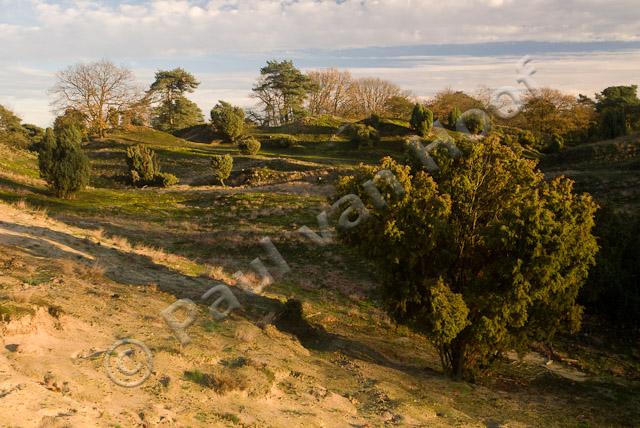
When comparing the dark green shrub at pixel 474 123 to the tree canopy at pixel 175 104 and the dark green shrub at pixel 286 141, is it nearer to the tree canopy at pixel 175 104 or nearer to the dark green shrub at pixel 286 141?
the dark green shrub at pixel 286 141

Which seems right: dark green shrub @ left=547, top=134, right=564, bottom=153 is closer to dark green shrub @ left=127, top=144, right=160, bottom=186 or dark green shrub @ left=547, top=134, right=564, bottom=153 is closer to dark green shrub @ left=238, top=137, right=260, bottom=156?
dark green shrub @ left=238, top=137, right=260, bottom=156

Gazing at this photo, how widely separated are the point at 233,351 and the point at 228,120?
6566 centimetres

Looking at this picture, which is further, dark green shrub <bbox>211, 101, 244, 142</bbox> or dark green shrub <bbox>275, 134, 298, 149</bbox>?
dark green shrub <bbox>211, 101, 244, 142</bbox>

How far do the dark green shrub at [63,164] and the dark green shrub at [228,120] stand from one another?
39.1 metres

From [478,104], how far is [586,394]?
66.0 metres

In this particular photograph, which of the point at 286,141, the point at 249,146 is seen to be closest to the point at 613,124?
the point at 286,141

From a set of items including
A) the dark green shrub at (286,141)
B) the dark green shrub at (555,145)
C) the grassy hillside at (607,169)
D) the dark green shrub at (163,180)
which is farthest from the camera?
the dark green shrub at (286,141)

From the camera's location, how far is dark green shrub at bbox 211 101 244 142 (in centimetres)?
7488

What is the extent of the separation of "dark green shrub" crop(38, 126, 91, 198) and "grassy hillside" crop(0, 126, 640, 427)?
348 cm

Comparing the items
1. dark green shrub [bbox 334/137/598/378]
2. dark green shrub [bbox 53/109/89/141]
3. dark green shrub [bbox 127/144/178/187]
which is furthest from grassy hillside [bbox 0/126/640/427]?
dark green shrub [bbox 53/109/89/141]

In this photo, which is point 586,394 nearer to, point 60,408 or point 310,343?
point 310,343

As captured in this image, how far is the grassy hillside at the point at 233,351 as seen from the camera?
925cm

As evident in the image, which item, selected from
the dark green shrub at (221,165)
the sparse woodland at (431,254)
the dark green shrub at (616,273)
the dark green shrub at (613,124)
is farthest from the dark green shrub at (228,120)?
the dark green shrub at (616,273)

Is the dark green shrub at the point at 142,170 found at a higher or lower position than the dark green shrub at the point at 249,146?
lower
